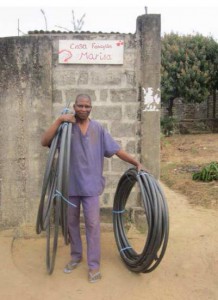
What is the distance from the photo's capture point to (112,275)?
415cm

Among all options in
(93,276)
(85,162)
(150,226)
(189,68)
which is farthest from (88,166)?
(189,68)

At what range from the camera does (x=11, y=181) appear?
515cm

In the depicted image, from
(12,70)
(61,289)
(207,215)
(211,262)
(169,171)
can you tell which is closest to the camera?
(61,289)

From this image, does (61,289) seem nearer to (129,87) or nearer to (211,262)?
(211,262)

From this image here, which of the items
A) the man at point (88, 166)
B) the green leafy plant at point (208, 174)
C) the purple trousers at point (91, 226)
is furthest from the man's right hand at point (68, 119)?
the green leafy plant at point (208, 174)

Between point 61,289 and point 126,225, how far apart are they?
5.20 feet

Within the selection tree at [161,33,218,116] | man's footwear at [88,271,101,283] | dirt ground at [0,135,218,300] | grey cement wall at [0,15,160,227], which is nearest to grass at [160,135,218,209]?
tree at [161,33,218,116]

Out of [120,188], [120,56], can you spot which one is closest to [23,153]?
[120,188]

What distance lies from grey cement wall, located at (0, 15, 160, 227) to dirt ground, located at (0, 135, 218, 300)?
26.0 inches

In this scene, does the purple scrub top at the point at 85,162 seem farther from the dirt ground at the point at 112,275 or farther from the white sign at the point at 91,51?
the white sign at the point at 91,51

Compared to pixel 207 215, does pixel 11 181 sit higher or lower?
higher

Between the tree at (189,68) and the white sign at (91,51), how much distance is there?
1389 cm

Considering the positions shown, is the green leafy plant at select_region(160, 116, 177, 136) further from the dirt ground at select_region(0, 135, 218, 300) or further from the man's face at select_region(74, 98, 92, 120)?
the man's face at select_region(74, 98, 92, 120)

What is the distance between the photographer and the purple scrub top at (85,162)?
13.2ft
